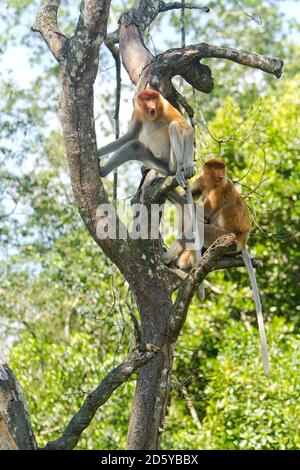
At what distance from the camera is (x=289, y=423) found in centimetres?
641

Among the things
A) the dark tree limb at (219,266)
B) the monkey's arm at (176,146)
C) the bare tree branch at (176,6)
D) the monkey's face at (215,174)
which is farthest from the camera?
the monkey's face at (215,174)

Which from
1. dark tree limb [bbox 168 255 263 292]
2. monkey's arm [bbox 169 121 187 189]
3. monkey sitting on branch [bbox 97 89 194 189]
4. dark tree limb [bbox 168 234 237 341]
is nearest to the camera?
dark tree limb [bbox 168 234 237 341]

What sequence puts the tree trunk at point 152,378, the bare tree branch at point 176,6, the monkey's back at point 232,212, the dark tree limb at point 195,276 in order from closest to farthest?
the dark tree limb at point 195,276 < the tree trunk at point 152,378 < the bare tree branch at point 176,6 < the monkey's back at point 232,212

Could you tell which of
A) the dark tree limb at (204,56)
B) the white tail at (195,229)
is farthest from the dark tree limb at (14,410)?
the dark tree limb at (204,56)

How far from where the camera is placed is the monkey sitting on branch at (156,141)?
4.59m

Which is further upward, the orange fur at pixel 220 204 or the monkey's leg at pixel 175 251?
the orange fur at pixel 220 204

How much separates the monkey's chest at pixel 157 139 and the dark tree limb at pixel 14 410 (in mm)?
2059

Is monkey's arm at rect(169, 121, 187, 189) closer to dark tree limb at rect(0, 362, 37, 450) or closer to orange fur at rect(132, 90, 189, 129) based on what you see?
orange fur at rect(132, 90, 189, 129)

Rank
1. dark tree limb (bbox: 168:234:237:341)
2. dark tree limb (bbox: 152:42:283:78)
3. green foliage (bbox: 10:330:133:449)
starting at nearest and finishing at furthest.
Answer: dark tree limb (bbox: 168:234:237:341) < dark tree limb (bbox: 152:42:283:78) < green foliage (bbox: 10:330:133:449)

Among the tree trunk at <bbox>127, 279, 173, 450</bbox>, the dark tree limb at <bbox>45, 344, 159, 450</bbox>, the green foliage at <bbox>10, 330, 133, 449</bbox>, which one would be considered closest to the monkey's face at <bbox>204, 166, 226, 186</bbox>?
the tree trunk at <bbox>127, 279, 173, 450</bbox>

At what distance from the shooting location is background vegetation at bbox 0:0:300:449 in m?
6.72

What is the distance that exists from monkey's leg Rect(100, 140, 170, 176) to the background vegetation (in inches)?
18.2

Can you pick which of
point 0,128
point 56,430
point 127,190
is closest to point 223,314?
point 56,430

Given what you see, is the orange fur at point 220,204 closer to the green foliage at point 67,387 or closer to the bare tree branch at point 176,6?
the bare tree branch at point 176,6
